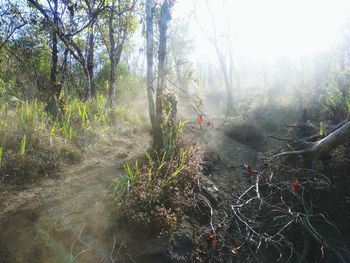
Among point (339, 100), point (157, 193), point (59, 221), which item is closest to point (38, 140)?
point (59, 221)

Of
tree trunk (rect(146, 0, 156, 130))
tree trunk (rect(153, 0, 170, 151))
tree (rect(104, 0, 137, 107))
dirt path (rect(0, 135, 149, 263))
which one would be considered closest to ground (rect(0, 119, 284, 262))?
dirt path (rect(0, 135, 149, 263))

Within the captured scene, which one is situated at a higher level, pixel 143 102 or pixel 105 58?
pixel 105 58

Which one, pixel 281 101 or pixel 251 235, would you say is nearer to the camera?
pixel 251 235

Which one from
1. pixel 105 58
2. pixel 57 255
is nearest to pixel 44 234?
pixel 57 255

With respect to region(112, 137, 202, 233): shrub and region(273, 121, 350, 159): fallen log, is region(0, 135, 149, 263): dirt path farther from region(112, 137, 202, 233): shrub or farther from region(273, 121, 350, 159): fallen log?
region(273, 121, 350, 159): fallen log

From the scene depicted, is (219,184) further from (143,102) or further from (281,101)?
(281,101)

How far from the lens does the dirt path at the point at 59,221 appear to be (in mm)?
3488

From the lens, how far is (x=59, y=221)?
3.94 meters

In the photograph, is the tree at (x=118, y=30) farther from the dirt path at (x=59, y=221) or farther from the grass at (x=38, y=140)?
the dirt path at (x=59, y=221)

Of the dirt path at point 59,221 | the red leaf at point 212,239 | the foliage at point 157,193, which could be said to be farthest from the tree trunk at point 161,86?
the red leaf at point 212,239

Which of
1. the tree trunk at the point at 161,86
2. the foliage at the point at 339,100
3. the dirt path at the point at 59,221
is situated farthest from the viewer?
the foliage at the point at 339,100

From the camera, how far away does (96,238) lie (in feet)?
12.6

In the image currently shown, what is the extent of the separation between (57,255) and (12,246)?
0.51 meters

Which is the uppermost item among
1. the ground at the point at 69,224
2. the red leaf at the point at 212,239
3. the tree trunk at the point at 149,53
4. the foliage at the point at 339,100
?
the tree trunk at the point at 149,53
